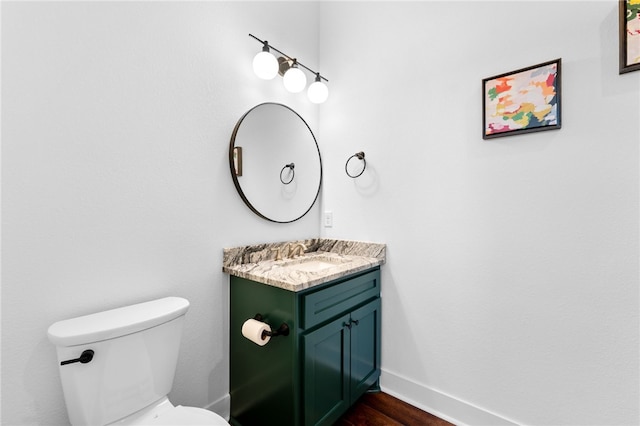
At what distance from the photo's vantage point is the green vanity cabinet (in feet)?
4.19

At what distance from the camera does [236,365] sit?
154 centimetres

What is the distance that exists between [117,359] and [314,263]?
1.14 metres

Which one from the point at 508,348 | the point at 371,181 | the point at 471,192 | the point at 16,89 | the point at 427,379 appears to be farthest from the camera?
the point at 371,181

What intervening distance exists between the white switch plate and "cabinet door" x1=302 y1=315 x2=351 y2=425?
30.8 inches

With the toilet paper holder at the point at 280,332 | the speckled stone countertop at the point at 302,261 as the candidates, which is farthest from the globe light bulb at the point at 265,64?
the toilet paper holder at the point at 280,332

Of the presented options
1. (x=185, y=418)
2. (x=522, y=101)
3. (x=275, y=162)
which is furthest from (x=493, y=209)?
(x=185, y=418)

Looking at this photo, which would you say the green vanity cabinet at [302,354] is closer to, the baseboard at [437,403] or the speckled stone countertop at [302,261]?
the speckled stone countertop at [302,261]

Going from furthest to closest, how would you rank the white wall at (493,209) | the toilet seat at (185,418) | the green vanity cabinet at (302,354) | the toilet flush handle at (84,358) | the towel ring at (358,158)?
the towel ring at (358,158) < the green vanity cabinet at (302,354) < the white wall at (493,209) < the toilet seat at (185,418) < the toilet flush handle at (84,358)

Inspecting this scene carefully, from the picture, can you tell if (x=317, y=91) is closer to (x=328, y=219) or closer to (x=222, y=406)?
(x=328, y=219)

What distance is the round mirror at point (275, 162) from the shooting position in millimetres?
1646

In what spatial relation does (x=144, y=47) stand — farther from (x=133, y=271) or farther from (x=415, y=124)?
(x=415, y=124)

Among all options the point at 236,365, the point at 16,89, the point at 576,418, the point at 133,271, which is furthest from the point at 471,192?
the point at 16,89

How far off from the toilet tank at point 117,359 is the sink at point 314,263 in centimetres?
74

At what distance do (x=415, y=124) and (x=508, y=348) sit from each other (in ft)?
4.32
